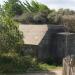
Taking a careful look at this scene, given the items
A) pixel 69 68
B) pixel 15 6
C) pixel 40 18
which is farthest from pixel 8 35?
pixel 15 6

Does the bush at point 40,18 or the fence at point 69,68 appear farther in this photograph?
the bush at point 40,18

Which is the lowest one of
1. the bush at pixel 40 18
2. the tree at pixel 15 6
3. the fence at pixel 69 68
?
the fence at pixel 69 68

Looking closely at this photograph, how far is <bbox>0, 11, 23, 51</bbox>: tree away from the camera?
26.8 meters

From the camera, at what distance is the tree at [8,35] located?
87.8 ft

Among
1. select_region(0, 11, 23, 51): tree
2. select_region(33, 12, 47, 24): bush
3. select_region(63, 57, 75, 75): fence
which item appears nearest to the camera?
select_region(63, 57, 75, 75): fence

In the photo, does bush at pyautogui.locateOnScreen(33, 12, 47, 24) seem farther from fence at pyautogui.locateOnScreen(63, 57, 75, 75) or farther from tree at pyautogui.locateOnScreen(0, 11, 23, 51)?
fence at pyautogui.locateOnScreen(63, 57, 75, 75)

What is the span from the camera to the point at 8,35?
88.5ft

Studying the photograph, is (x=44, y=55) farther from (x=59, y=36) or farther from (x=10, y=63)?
(x=10, y=63)

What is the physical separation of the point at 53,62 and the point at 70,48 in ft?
6.91

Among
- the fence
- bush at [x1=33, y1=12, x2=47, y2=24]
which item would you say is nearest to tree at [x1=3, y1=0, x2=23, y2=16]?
bush at [x1=33, y1=12, x2=47, y2=24]

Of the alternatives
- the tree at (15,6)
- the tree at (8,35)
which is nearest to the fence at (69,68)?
the tree at (8,35)

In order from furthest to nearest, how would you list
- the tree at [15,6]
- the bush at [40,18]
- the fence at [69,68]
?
the tree at [15,6] → the bush at [40,18] → the fence at [69,68]

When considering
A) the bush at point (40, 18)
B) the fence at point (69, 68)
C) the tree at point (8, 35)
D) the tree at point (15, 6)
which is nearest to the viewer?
the fence at point (69, 68)

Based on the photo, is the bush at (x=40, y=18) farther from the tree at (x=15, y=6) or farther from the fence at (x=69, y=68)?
the fence at (x=69, y=68)
